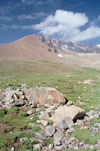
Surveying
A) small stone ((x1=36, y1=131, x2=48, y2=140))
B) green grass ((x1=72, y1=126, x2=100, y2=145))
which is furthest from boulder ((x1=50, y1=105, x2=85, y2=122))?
small stone ((x1=36, y1=131, x2=48, y2=140))

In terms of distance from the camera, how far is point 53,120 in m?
9.68

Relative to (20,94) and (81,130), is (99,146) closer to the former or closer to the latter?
(81,130)

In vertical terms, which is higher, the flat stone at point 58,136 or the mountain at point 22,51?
the mountain at point 22,51

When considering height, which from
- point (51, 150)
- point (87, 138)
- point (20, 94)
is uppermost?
point (20, 94)

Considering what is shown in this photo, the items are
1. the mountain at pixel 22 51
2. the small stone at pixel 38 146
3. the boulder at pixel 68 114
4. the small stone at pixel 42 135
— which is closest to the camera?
the small stone at pixel 38 146

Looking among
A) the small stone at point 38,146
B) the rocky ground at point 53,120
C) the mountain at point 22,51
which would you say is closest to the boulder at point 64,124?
the rocky ground at point 53,120

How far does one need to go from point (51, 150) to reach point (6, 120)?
4.44 metres

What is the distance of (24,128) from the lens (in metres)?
8.94

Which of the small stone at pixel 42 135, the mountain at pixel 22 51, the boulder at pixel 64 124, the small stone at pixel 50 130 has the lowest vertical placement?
the small stone at pixel 42 135

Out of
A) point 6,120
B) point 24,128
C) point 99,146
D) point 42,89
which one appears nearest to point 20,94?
point 42,89

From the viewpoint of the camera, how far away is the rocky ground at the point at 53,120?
23.5ft

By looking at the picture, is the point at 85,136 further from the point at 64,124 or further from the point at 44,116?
the point at 44,116

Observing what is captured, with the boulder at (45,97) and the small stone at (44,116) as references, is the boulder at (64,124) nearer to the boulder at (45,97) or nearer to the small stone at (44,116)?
the small stone at (44,116)

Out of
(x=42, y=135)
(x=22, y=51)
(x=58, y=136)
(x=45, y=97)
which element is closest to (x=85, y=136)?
(x=58, y=136)
